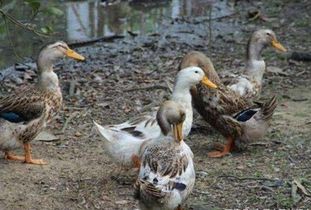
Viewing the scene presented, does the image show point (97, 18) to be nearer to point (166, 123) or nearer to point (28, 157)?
point (28, 157)

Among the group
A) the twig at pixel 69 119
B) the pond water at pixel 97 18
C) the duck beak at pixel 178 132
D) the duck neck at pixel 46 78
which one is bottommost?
the twig at pixel 69 119

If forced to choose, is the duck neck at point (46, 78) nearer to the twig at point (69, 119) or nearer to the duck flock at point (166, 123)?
the duck flock at point (166, 123)

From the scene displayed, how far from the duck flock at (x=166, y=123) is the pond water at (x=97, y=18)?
481 cm

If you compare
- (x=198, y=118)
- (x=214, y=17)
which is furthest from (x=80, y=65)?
(x=214, y=17)

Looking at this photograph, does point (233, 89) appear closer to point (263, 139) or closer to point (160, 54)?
point (263, 139)

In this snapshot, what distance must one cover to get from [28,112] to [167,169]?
2.04m

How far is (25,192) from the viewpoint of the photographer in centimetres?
648

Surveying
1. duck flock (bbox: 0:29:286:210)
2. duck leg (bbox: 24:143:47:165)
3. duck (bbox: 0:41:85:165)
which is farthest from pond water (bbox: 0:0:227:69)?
duck leg (bbox: 24:143:47:165)

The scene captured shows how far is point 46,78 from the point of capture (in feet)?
24.4

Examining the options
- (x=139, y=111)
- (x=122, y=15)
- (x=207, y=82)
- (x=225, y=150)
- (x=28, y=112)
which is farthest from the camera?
(x=122, y=15)

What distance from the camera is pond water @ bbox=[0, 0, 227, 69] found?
13141 millimetres

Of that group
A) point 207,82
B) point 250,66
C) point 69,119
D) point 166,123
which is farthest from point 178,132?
point 250,66

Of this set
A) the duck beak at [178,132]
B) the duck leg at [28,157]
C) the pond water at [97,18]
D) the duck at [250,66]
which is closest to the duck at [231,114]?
the duck at [250,66]

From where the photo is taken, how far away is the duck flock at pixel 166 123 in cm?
564
